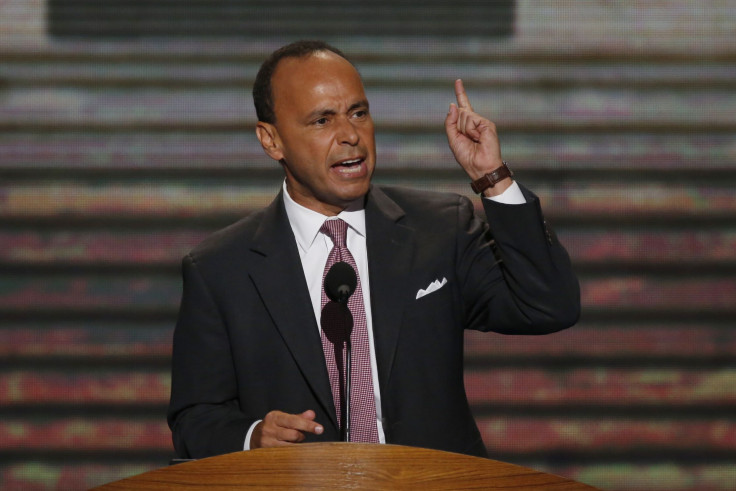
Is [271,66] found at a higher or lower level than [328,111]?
higher

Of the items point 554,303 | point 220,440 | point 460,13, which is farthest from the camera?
point 460,13

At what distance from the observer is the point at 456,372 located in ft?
9.33

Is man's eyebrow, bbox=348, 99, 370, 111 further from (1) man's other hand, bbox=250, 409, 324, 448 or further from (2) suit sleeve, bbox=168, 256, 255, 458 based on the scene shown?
(1) man's other hand, bbox=250, 409, 324, 448

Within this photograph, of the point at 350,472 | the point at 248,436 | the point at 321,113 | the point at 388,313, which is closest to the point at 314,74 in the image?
the point at 321,113

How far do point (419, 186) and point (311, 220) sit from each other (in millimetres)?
1540

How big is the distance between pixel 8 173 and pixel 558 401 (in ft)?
7.98

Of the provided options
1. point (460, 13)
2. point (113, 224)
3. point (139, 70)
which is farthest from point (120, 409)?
point (460, 13)

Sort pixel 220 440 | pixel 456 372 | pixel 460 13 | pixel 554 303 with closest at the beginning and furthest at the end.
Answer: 1. pixel 220 440
2. pixel 554 303
3. pixel 456 372
4. pixel 460 13

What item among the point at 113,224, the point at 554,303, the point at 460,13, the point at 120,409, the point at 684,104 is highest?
the point at 460,13

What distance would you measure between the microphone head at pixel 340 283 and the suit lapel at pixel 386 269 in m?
0.53

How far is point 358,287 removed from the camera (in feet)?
9.11

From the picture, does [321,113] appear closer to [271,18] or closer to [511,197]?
[511,197]

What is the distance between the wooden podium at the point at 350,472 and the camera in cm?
183

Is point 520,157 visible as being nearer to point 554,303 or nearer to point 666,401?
point 666,401
